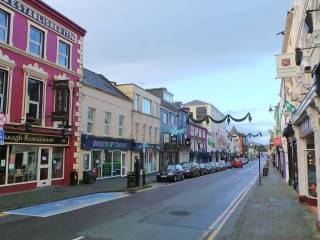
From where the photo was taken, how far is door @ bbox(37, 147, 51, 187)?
22.2 meters

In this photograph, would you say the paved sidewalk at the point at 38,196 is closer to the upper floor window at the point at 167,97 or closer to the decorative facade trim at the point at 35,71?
the decorative facade trim at the point at 35,71

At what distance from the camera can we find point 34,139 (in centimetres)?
2119

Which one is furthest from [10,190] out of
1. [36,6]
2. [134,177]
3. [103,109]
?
[103,109]

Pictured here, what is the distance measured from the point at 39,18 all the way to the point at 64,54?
10.8 ft

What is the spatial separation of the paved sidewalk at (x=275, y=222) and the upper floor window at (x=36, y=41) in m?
14.6

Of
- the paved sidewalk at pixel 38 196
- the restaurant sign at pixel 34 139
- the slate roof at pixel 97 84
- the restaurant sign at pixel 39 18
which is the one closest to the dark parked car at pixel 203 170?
the slate roof at pixel 97 84

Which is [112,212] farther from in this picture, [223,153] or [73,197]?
[223,153]

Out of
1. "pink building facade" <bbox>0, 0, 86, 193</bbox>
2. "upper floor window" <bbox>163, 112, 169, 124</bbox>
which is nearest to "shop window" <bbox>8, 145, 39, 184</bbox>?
"pink building facade" <bbox>0, 0, 86, 193</bbox>

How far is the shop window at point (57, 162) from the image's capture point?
23561 millimetres

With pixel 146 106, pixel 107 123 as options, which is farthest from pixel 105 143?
pixel 146 106

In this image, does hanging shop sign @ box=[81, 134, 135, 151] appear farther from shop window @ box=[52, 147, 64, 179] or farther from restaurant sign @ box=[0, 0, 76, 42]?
restaurant sign @ box=[0, 0, 76, 42]

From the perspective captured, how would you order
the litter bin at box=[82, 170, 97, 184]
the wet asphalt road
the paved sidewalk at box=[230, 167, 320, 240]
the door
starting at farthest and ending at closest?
1. the litter bin at box=[82, 170, 97, 184]
2. the door
3. the wet asphalt road
4. the paved sidewalk at box=[230, 167, 320, 240]

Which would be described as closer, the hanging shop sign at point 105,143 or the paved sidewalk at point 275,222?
the paved sidewalk at point 275,222

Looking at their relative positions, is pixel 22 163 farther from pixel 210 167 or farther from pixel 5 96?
pixel 210 167
